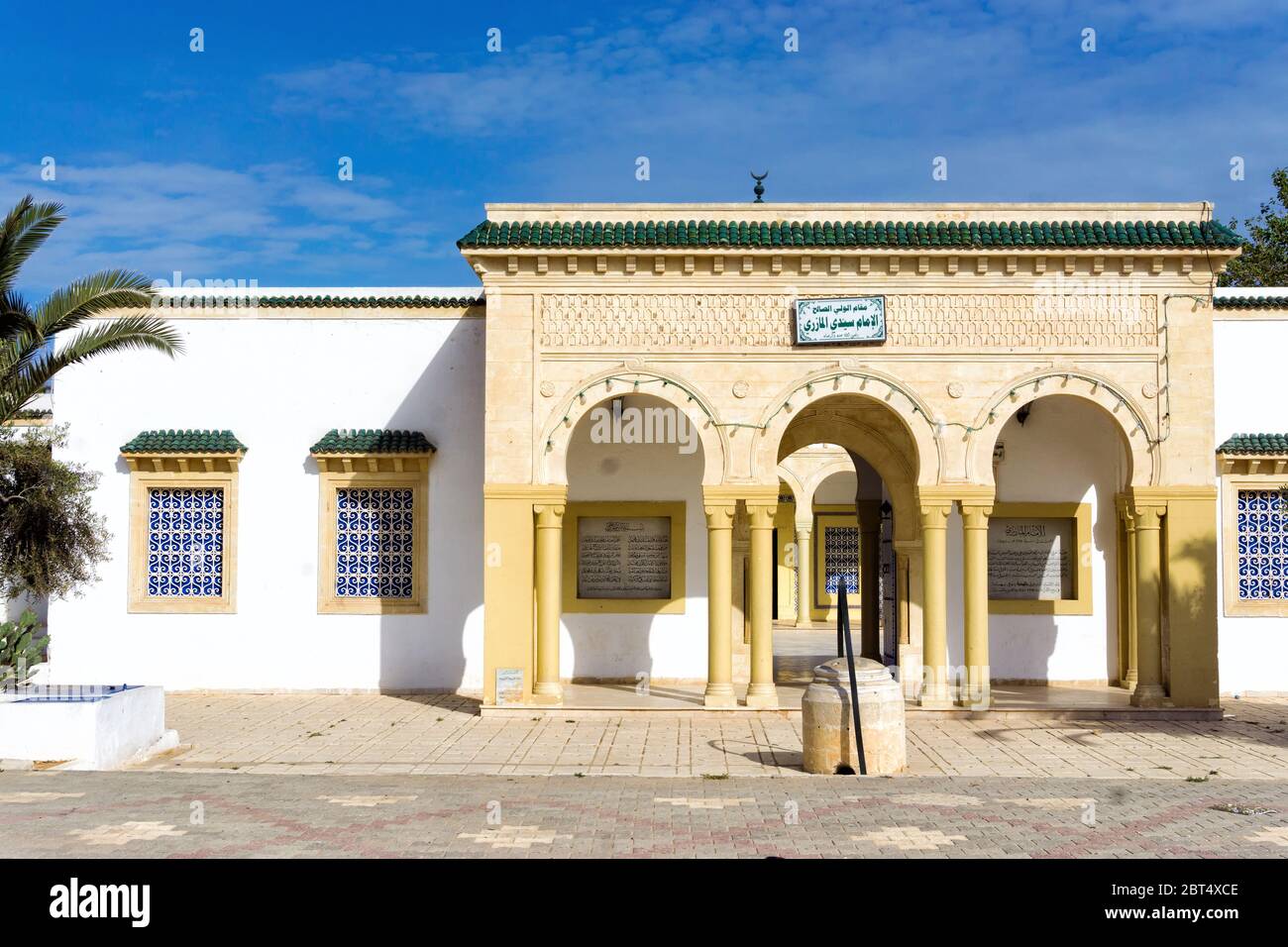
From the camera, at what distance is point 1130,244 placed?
11727 millimetres

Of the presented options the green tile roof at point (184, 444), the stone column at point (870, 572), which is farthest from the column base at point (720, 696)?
the green tile roof at point (184, 444)

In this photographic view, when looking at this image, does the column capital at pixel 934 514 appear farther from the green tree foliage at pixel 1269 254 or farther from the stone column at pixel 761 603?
the green tree foliage at pixel 1269 254

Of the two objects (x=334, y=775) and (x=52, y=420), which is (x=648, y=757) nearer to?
(x=334, y=775)

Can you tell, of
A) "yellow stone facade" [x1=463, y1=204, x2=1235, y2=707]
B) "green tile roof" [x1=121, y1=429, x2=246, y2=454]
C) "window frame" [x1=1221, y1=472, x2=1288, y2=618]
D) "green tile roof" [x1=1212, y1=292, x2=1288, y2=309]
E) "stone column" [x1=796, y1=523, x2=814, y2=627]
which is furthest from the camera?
"stone column" [x1=796, y1=523, x2=814, y2=627]

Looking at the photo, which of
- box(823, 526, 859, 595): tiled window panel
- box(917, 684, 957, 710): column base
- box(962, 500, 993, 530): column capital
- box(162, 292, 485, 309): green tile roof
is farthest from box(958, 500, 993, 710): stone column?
box(823, 526, 859, 595): tiled window panel

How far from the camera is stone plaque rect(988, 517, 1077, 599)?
45.7 ft

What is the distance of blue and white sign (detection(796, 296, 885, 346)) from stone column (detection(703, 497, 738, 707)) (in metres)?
1.87

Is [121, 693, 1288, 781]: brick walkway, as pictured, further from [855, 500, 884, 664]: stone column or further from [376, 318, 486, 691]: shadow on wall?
[855, 500, 884, 664]: stone column

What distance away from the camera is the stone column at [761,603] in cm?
1199

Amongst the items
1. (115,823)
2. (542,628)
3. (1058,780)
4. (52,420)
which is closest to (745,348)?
(542,628)

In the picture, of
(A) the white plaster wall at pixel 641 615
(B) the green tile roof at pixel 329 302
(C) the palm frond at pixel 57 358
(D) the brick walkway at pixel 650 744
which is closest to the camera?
(D) the brick walkway at pixel 650 744

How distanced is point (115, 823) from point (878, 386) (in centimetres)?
795

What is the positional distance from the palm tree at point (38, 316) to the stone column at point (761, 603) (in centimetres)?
582

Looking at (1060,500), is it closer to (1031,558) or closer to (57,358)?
(1031,558)
